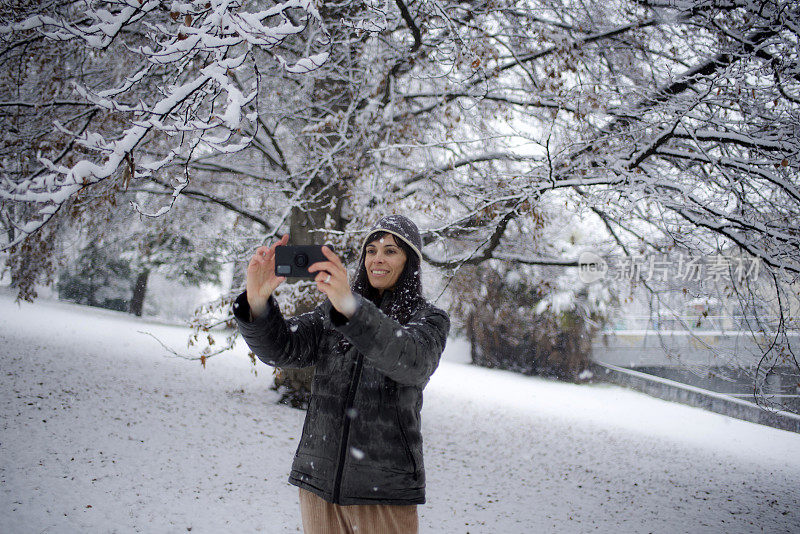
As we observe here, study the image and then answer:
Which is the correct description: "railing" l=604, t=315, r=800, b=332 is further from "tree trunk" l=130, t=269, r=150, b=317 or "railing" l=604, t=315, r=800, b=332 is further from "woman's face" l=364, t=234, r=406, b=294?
"tree trunk" l=130, t=269, r=150, b=317

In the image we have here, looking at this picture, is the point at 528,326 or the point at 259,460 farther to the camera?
the point at 528,326

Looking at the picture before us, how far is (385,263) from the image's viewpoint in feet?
6.18

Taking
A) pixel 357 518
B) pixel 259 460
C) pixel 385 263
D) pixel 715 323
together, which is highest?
pixel 715 323

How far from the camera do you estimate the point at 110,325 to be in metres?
16.0

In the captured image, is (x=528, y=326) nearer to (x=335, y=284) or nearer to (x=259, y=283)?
(x=259, y=283)

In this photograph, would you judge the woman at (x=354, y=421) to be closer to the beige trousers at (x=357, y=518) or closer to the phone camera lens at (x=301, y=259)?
the beige trousers at (x=357, y=518)

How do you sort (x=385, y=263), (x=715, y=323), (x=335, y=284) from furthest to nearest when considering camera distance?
(x=715, y=323) < (x=385, y=263) < (x=335, y=284)

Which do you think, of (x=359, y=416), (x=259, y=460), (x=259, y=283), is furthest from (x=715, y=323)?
(x=259, y=283)

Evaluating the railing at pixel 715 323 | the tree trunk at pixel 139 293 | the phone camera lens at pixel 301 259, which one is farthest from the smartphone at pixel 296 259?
the tree trunk at pixel 139 293

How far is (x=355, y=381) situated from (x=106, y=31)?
1.96 meters

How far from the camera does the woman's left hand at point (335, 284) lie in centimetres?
139

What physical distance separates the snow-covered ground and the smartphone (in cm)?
341

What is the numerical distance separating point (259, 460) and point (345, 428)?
4.53m

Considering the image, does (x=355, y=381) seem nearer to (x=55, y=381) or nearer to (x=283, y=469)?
(x=283, y=469)
